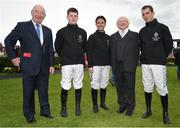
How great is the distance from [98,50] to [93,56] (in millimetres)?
188

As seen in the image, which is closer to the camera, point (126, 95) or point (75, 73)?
point (75, 73)

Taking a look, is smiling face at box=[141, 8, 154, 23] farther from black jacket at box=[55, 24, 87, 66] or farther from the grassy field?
the grassy field

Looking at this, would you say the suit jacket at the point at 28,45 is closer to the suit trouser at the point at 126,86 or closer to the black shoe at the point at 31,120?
the black shoe at the point at 31,120

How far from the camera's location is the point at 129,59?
8.39 metres

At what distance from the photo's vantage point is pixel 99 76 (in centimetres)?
878

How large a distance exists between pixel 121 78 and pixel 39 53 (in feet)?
6.66

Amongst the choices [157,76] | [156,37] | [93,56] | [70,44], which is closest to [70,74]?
[70,44]

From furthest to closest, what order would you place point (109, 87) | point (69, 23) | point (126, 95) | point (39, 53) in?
point (109, 87), point (126, 95), point (69, 23), point (39, 53)

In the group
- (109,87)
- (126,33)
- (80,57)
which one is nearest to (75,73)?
(80,57)

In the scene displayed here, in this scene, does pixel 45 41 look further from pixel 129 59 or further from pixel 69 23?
pixel 129 59

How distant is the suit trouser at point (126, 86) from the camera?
844 cm

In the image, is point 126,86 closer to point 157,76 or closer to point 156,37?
point 157,76

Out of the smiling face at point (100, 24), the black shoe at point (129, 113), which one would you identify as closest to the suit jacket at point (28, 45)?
the smiling face at point (100, 24)

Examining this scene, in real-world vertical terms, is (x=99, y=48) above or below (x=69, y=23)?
below
